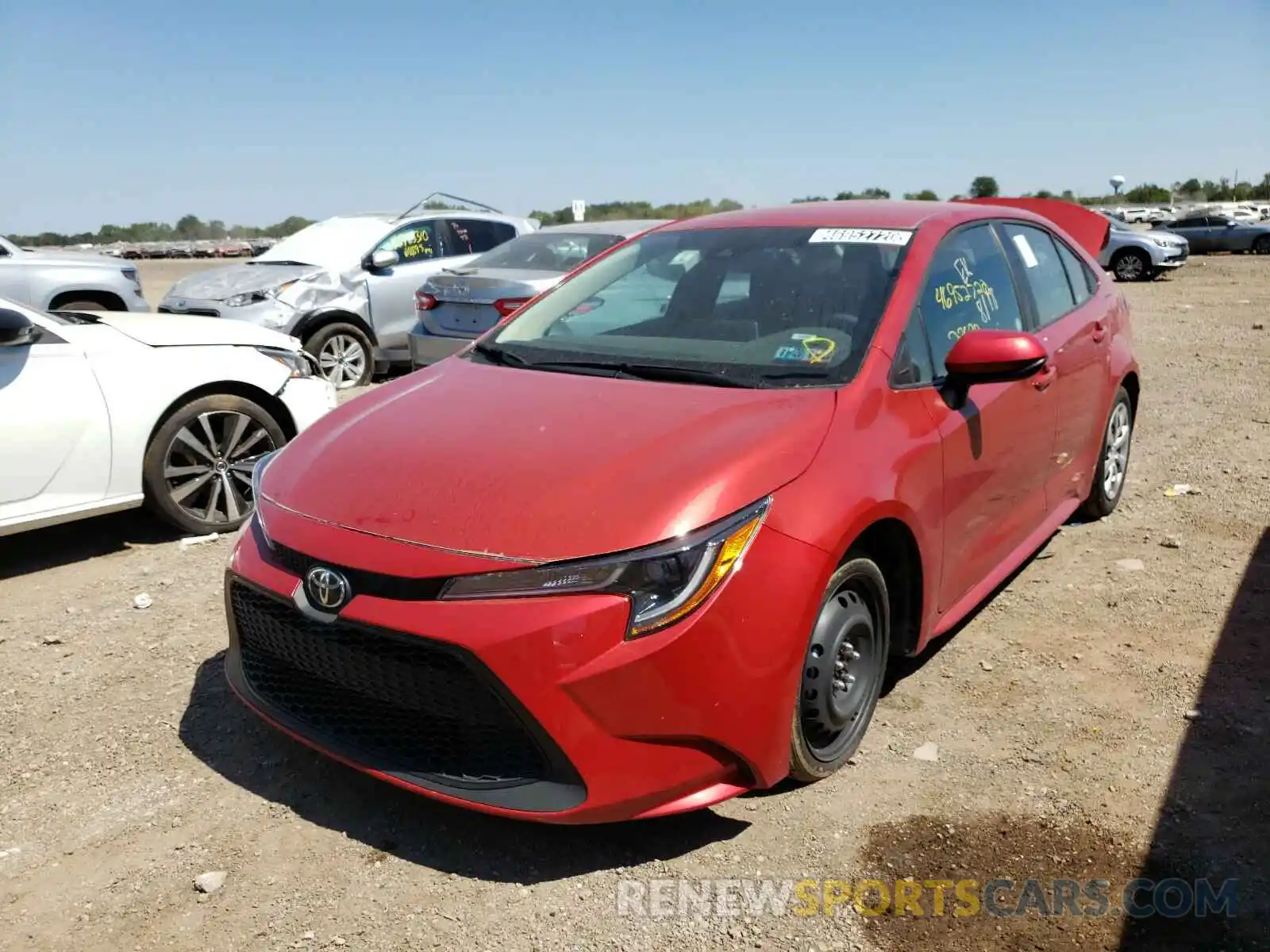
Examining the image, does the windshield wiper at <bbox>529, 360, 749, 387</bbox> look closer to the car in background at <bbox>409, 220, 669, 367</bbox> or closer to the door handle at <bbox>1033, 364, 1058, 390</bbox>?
the door handle at <bbox>1033, 364, 1058, 390</bbox>

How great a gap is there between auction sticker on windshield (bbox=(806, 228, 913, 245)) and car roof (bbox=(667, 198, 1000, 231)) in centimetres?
4

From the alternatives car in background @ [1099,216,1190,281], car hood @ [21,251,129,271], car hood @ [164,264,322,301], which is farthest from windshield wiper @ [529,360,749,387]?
car in background @ [1099,216,1190,281]

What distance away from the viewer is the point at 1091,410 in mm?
4742

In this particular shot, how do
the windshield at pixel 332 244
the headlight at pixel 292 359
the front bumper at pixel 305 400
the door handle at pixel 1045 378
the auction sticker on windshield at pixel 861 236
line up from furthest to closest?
1. the windshield at pixel 332 244
2. the headlight at pixel 292 359
3. the front bumper at pixel 305 400
4. the door handle at pixel 1045 378
5. the auction sticker on windshield at pixel 861 236

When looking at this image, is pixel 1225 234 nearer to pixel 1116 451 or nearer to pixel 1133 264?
pixel 1133 264

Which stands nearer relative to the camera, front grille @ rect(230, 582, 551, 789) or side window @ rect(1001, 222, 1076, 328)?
front grille @ rect(230, 582, 551, 789)

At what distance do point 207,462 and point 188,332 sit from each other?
70cm

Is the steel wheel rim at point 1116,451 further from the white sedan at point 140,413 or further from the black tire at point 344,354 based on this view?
the black tire at point 344,354

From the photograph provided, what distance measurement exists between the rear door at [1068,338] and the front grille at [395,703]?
Result: 2724 mm

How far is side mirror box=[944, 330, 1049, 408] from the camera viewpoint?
3297 mm

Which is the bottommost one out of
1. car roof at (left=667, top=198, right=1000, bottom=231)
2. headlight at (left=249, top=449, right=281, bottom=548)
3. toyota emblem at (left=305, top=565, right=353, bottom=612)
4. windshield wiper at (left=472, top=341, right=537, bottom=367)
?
toyota emblem at (left=305, top=565, right=353, bottom=612)

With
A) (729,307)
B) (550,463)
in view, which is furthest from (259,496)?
(729,307)

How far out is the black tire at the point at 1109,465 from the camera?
17.0 ft

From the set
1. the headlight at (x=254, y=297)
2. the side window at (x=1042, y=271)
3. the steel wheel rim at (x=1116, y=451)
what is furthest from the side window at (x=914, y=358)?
the headlight at (x=254, y=297)
